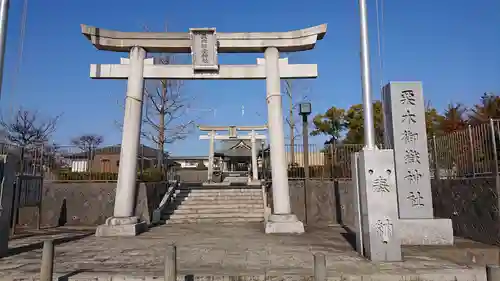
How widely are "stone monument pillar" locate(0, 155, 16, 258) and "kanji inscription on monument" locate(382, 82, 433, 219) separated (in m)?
10.2

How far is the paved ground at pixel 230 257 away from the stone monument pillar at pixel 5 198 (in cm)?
39

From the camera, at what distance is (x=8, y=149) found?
9664 millimetres

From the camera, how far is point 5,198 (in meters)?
8.06

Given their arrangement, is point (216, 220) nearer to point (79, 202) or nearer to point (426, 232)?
point (79, 202)

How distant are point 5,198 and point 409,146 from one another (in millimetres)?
10710

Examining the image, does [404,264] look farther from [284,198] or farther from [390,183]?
[284,198]

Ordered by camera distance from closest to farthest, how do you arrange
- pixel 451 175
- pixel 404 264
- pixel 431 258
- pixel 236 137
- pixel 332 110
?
pixel 404 264 → pixel 431 258 → pixel 451 175 → pixel 236 137 → pixel 332 110

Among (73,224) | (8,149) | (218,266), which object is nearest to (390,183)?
(218,266)

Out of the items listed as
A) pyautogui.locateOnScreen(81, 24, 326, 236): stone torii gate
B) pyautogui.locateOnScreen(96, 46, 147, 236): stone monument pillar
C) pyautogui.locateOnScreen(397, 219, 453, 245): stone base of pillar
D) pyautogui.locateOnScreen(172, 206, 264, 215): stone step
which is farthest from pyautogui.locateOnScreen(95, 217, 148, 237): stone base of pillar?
pyautogui.locateOnScreen(397, 219, 453, 245): stone base of pillar

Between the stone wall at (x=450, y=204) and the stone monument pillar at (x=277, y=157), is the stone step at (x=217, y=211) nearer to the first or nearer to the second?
the stone wall at (x=450, y=204)

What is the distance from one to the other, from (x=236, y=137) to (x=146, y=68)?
18324 millimetres

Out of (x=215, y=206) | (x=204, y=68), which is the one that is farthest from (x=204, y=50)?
(x=215, y=206)

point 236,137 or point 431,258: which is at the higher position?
point 236,137

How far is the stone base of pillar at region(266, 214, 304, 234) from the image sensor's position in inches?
438
